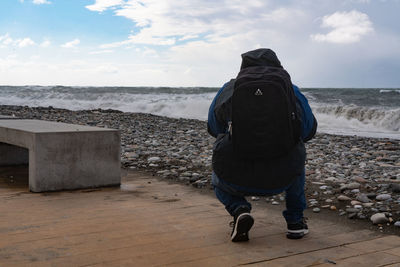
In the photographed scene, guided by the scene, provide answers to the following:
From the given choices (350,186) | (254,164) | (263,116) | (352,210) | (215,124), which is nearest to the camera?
(263,116)

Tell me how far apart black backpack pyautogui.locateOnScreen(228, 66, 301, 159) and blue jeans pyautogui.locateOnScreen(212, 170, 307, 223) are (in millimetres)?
275

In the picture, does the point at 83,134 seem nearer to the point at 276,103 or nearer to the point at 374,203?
the point at 276,103

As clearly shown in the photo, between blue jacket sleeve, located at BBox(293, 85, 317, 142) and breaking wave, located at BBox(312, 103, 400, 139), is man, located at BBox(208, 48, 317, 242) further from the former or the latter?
breaking wave, located at BBox(312, 103, 400, 139)

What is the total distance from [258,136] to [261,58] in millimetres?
558

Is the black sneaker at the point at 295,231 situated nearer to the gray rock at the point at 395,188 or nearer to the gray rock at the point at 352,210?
the gray rock at the point at 352,210

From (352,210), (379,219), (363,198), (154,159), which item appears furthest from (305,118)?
(154,159)

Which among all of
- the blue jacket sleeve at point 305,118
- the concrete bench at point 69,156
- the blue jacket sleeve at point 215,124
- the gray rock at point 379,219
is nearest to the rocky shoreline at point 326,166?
the gray rock at point 379,219

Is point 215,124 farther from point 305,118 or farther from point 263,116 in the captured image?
point 305,118

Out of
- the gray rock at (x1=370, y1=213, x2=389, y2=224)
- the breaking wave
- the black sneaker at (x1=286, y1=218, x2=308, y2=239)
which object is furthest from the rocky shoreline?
the breaking wave

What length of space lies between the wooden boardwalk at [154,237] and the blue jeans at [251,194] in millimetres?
200

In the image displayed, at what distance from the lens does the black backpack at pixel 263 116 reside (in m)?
2.78

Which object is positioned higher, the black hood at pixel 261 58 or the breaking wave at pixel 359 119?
the black hood at pixel 261 58

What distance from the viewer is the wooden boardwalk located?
2.69 m

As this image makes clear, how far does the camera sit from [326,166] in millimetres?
7039
